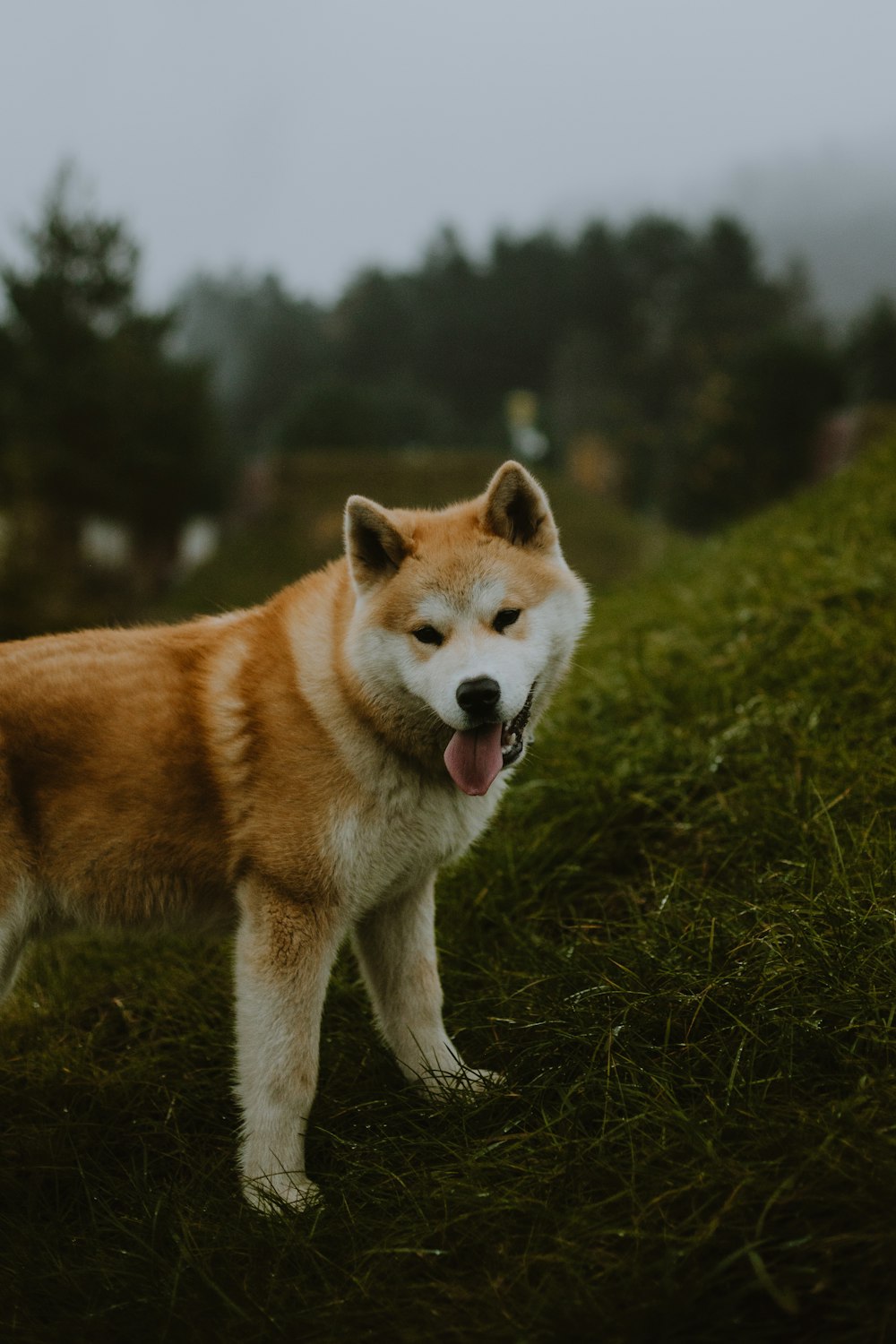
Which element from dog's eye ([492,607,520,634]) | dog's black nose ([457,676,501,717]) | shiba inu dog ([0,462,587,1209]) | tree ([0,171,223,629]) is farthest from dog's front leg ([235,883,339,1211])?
tree ([0,171,223,629])

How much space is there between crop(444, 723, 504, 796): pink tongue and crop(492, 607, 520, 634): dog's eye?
34 centimetres

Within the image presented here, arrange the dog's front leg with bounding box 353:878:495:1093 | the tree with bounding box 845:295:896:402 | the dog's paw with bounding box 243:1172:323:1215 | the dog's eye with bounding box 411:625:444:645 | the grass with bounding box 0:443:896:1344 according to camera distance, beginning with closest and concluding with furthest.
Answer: the grass with bounding box 0:443:896:1344, the dog's paw with bounding box 243:1172:323:1215, the dog's eye with bounding box 411:625:444:645, the dog's front leg with bounding box 353:878:495:1093, the tree with bounding box 845:295:896:402

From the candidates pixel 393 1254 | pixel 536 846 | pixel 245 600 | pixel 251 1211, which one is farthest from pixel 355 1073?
pixel 245 600

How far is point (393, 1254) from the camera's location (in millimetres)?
2266

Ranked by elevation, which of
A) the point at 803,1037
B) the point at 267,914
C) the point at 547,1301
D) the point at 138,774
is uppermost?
the point at 138,774

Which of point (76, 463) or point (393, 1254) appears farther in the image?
point (76, 463)

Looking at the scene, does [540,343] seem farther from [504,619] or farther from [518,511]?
[504,619]

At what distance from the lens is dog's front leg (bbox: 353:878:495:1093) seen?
3.10 meters

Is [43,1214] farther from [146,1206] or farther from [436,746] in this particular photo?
[436,746]

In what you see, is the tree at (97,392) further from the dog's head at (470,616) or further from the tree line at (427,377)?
the dog's head at (470,616)

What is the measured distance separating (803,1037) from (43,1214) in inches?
89.2

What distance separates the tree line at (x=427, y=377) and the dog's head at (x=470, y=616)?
12256mm

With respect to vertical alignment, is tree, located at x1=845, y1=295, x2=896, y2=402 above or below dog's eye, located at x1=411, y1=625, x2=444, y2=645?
above

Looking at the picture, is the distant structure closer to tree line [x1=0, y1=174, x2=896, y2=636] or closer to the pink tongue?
tree line [x1=0, y1=174, x2=896, y2=636]
